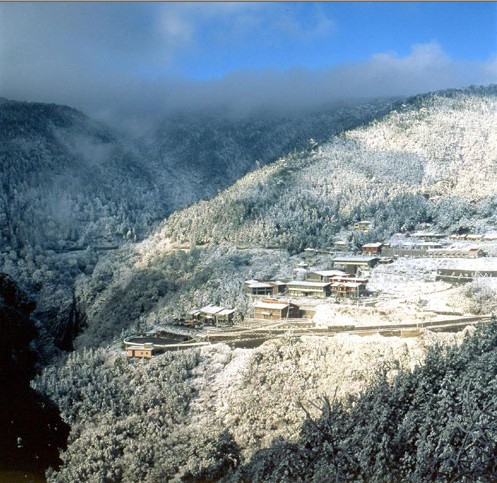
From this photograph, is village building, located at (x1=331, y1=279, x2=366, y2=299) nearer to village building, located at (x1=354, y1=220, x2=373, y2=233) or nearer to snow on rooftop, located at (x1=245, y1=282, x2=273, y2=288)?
snow on rooftop, located at (x1=245, y1=282, x2=273, y2=288)

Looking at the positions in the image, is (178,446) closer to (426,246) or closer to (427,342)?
(427,342)

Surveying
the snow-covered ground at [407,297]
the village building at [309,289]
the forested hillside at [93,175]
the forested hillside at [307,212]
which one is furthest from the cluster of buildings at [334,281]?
the forested hillside at [93,175]

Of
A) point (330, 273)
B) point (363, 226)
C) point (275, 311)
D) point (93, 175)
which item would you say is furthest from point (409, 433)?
point (93, 175)

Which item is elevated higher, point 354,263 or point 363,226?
point 363,226

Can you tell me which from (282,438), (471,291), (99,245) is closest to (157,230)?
(99,245)

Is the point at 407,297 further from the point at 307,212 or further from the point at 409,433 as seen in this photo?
the point at 307,212

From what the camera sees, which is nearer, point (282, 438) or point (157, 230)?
point (282, 438)

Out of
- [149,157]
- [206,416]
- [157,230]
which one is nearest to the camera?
[206,416]

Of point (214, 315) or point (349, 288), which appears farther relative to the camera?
point (349, 288)
